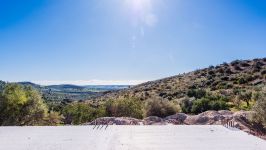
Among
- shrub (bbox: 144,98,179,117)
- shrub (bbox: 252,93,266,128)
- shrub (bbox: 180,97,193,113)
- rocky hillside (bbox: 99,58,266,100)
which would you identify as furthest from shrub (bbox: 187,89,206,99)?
shrub (bbox: 252,93,266,128)

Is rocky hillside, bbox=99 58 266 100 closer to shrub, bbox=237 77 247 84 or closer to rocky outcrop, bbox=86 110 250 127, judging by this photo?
shrub, bbox=237 77 247 84

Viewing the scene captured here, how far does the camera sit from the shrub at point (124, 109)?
18984 millimetres

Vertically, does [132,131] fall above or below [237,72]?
below

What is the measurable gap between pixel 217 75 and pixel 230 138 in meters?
44.4

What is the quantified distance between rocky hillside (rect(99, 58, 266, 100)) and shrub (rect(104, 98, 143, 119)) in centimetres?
1383

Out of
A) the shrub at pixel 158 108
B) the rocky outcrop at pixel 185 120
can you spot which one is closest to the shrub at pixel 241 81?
the shrub at pixel 158 108

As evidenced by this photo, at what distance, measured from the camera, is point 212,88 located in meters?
41.7

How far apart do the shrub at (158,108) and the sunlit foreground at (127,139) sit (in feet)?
33.9

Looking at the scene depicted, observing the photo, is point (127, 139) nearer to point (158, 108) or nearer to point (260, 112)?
point (260, 112)

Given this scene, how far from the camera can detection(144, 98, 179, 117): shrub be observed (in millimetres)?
19141

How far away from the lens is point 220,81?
4447 cm

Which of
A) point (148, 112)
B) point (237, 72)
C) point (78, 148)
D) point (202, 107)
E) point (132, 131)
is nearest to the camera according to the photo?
point (78, 148)

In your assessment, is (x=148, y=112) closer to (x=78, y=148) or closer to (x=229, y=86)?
(x=78, y=148)

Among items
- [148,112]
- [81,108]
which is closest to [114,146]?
[148,112]
